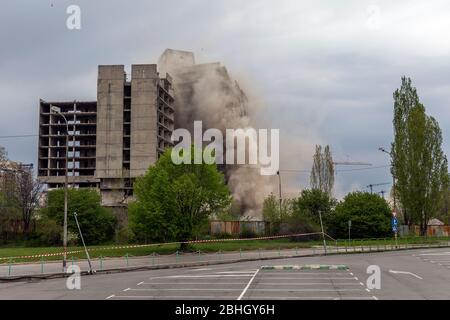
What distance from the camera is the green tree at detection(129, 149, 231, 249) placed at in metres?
56.5

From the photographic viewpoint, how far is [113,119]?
12075cm

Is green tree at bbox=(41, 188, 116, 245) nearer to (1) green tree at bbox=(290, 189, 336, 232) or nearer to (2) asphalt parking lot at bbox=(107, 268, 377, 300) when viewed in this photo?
(1) green tree at bbox=(290, 189, 336, 232)

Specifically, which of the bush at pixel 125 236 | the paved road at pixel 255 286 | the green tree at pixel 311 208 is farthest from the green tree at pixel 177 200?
the paved road at pixel 255 286

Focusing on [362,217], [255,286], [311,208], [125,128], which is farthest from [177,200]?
[125,128]

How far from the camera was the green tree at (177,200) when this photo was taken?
5647 centimetres

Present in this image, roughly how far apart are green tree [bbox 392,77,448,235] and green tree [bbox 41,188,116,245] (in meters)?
40.5

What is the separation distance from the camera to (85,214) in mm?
74875

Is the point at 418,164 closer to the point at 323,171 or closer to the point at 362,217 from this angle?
the point at 362,217

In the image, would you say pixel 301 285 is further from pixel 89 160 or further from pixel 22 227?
pixel 89 160

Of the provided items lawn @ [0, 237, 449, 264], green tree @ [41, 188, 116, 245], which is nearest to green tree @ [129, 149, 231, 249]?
lawn @ [0, 237, 449, 264]

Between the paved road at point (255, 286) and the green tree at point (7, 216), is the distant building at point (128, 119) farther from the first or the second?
the paved road at point (255, 286)

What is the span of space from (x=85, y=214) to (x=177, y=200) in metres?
23.2
